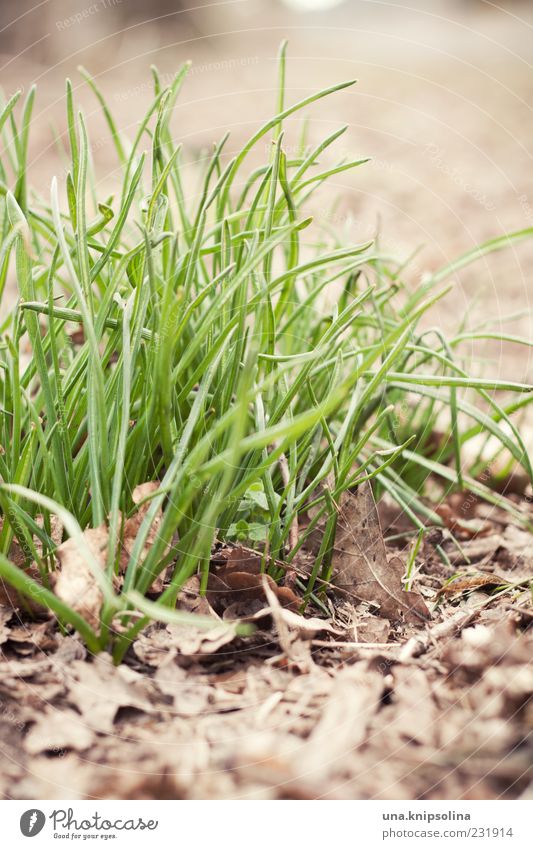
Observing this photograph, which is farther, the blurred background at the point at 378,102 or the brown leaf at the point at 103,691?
the blurred background at the point at 378,102

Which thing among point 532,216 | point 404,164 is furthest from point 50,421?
point 404,164

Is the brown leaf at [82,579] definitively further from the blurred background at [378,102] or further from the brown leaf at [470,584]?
the blurred background at [378,102]

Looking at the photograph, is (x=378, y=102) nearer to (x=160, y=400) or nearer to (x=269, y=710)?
(x=160, y=400)

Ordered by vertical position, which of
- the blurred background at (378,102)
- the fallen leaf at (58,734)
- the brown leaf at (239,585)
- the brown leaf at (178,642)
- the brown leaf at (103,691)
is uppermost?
the blurred background at (378,102)

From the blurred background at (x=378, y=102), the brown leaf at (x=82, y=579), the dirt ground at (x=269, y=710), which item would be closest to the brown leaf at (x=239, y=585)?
the dirt ground at (x=269, y=710)

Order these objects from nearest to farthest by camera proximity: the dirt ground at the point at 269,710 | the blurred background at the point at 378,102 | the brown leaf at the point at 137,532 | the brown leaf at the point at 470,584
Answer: the dirt ground at the point at 269,710
the brown leaf at the point at 137,532
the brown leaf at the point at 470,584
the blurred background at the point at 378,102

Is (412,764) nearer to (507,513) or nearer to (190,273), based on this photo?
(190,273)
